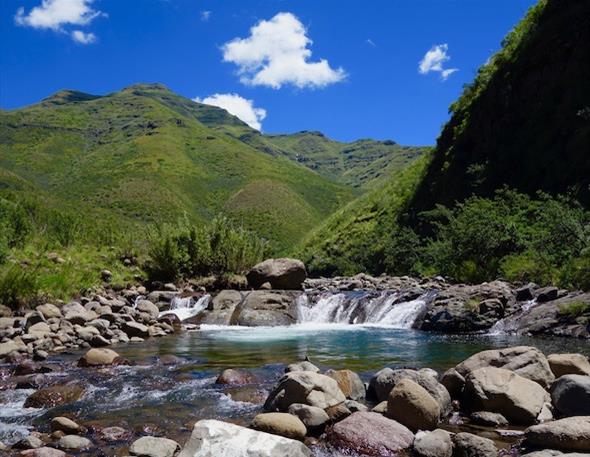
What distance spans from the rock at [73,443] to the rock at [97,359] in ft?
15.6

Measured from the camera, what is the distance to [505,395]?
267 inches

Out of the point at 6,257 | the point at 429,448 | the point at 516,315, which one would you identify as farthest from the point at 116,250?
the point at 429,448

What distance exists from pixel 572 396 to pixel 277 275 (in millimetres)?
17909

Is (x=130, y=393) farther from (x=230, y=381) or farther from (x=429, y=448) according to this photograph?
(x=429, y=448)

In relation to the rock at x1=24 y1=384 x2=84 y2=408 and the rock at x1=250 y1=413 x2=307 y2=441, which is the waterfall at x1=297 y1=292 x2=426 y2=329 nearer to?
the rock at x1=24 y1=384 x2=84 y2=408

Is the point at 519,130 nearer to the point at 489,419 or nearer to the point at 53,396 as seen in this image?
the point at 489,419

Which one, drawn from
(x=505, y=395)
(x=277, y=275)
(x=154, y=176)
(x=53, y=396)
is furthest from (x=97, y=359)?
(x=154, y=176)

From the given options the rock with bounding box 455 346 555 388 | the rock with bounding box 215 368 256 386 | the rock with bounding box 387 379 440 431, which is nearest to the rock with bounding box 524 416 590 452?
the rock with bounding box 387 379 440 431

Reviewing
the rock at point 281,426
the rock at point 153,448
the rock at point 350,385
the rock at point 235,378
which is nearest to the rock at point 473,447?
the rock at point 281,426

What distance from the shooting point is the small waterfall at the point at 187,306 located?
20.8m

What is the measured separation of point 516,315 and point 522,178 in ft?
57.8

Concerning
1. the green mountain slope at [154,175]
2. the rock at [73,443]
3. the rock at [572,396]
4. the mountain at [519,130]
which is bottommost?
the rock at [73,443]

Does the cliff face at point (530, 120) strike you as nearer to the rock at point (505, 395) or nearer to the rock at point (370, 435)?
the rock at point (505, 395)

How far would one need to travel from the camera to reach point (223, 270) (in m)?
25.9
